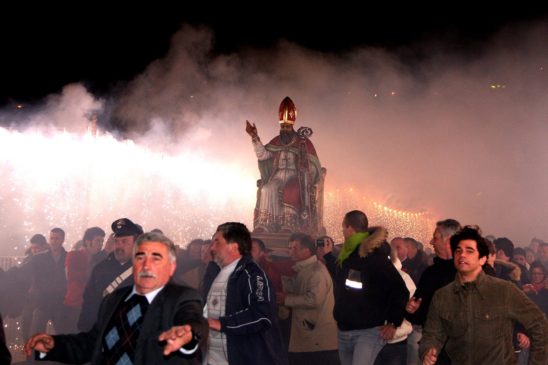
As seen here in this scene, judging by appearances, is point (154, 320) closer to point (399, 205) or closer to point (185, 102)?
point (185, 102)

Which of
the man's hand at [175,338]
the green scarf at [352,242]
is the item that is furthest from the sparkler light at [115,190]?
the man's hand at [175,338]

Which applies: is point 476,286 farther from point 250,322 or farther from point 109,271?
point 109,271

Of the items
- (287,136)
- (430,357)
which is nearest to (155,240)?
(430,357)

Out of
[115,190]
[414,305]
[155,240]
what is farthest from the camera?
[115,190]

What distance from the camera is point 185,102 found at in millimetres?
30984

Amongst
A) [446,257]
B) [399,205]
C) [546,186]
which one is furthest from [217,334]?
[546,186]

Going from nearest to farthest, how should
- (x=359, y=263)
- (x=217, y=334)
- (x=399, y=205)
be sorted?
(x=217, y=334)
(x=359, y=263)
(x=399, y=205)

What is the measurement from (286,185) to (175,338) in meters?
11.1

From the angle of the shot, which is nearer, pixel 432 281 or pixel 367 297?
pixel 432 281

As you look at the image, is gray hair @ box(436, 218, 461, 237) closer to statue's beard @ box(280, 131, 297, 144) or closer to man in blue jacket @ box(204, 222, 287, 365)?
man in blue jacket @ box(204, 222, 287, 365)

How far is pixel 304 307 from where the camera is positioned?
21.5ft

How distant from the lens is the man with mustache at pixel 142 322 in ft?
10.6

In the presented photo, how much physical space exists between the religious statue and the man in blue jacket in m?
8.95

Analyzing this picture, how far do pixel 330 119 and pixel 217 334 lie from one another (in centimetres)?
3129
